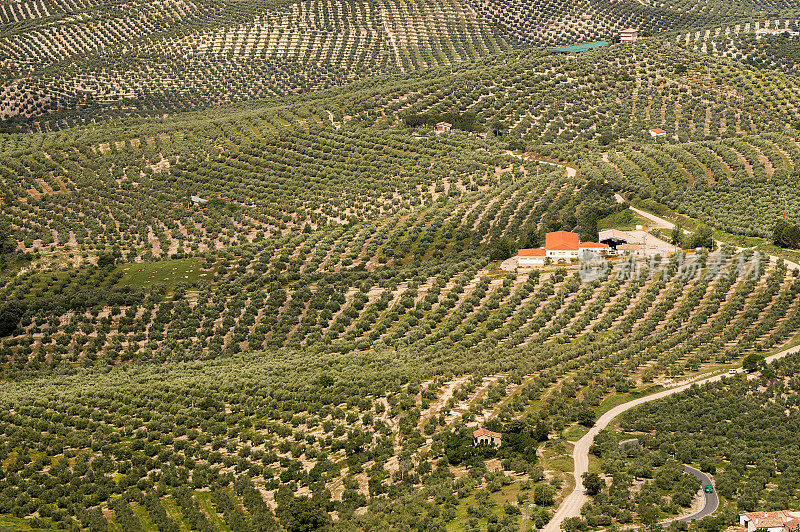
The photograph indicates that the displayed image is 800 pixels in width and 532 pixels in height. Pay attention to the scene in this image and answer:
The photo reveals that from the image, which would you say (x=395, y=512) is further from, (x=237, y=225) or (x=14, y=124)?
(x=14, y=124)

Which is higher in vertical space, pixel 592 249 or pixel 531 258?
pixel 592 249

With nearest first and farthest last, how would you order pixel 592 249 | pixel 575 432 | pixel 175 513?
pixel 175 513 < pixel 575 432 < pixel 592 249

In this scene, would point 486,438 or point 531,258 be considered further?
point 531,258

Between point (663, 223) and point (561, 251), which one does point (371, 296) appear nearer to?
Answer: point (561, 251)

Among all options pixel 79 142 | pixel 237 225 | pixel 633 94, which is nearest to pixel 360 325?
pixel 237 225

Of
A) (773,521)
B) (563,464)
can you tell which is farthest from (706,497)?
(563,464)

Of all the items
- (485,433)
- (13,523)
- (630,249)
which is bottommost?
(485,433)

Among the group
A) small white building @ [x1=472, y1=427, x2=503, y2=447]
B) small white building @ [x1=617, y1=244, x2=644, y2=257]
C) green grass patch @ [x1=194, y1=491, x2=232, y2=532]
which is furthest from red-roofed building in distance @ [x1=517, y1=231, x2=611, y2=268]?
green grass patch @ [x1=194, y1=491, x2=232, y2=532]

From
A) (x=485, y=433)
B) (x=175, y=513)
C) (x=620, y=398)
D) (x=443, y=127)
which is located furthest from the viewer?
(x=443, y=127)
